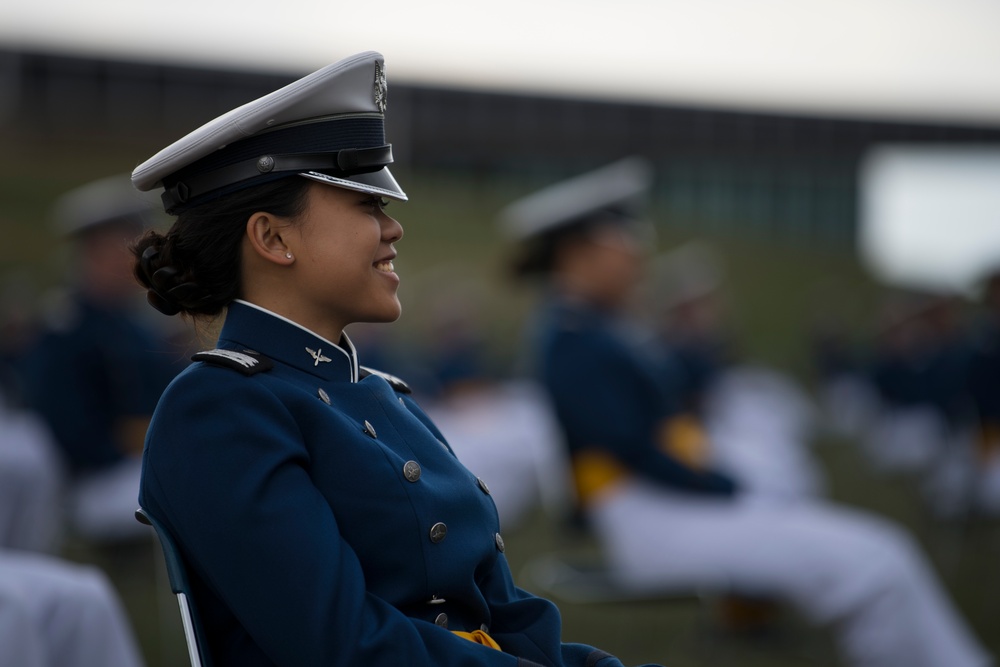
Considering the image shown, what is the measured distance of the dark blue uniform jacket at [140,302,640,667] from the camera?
1.46m

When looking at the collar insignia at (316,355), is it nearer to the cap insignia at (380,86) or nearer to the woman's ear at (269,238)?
the woman's ear at (269,238)

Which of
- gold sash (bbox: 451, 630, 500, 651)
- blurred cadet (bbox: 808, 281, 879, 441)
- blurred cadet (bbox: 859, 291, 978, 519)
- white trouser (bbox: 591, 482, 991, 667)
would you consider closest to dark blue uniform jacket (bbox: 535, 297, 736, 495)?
white trouser (bbox: 591, 482, 991, 667)

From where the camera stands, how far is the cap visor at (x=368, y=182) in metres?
1.65

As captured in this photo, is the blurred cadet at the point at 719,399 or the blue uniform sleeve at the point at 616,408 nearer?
the blue uniform sleeve at the point at 616,408

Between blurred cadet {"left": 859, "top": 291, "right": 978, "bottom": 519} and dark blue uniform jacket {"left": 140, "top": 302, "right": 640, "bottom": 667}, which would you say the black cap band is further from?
blurred cadet {"left": 859, "top": 291, "right": 978, "bottom": 519}

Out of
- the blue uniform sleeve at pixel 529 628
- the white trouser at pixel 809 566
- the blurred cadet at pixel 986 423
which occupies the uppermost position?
the blue uniform sleeve at pixel 529 628

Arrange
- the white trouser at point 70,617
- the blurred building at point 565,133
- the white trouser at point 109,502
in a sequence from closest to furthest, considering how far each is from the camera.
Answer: the white trouser at point 70,617
the white trouser at point 109,502
the blurred building at point 565,133

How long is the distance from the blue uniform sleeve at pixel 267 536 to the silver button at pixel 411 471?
0.46 feet

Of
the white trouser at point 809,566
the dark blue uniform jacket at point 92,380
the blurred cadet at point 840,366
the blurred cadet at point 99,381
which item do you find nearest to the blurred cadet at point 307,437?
the white trouser at point 809,566

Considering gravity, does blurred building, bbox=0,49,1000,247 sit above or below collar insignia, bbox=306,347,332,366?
below

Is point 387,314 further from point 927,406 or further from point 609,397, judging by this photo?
point 927,406

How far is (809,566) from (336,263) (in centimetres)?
244

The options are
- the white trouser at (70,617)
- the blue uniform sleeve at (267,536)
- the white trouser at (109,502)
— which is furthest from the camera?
the white trouser at (109,502)

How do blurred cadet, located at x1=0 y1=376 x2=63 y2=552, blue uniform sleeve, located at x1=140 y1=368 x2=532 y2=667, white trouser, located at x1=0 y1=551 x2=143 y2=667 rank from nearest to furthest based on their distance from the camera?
blue uniform sleeve, located at x1=140 y1=368 x2=532 y2=667 → white trouser, located at x1=0 y1=551 x2=143 y2=667 → blurred cadet, located at x1=0 y1=376 x2=63 y2=552
